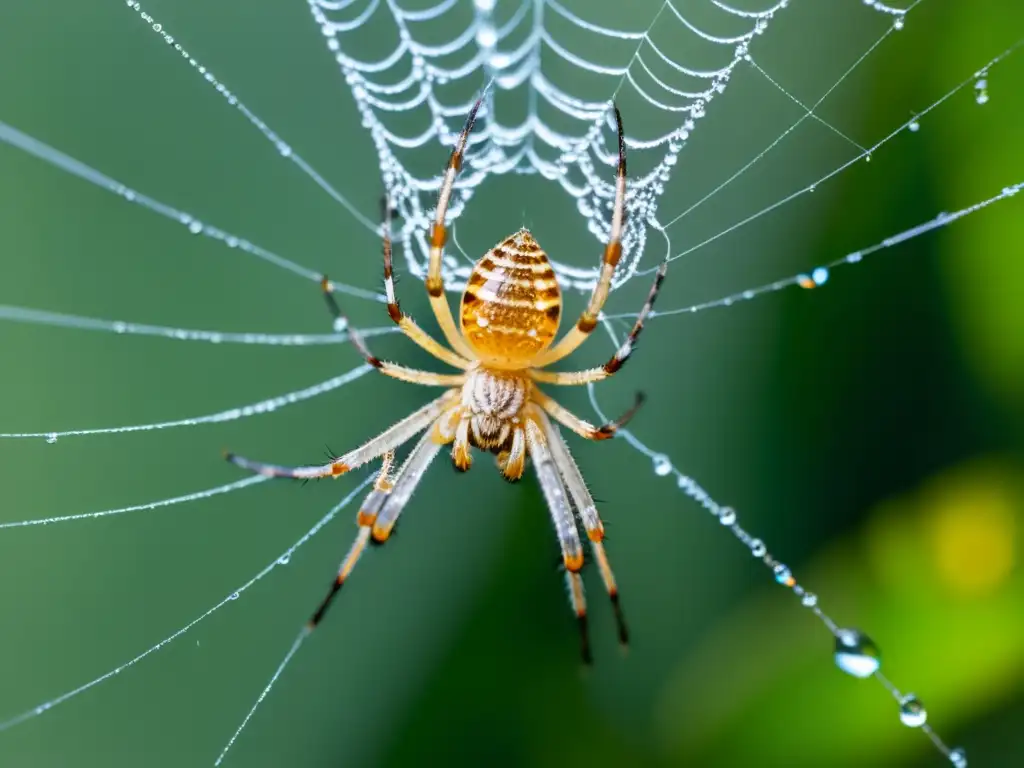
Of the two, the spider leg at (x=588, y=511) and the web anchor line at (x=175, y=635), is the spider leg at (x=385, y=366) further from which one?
the web anchor line at (x=175, y=635)

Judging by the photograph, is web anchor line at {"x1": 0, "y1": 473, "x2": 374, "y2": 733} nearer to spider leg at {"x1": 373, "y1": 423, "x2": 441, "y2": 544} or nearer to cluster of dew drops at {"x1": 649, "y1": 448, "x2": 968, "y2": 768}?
spider leg at {"x1": 373, "y1": 423, "x2": 441, "y2": 544}

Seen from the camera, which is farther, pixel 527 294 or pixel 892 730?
pixel 527 294

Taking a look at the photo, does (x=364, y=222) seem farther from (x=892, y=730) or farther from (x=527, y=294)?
(x=892, y=730)

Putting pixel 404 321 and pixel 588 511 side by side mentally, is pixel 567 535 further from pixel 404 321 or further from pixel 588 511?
pixel 404 321

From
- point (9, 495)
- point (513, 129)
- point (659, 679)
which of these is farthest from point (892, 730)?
point (9, 495)

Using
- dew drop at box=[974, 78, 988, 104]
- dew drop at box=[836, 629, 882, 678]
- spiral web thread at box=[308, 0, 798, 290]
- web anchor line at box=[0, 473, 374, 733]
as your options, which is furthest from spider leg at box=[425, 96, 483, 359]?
dew drop at box=[836, 629, 882, 678]

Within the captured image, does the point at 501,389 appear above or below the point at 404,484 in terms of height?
above

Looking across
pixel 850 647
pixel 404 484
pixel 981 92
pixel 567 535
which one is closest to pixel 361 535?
pixel 404 484
